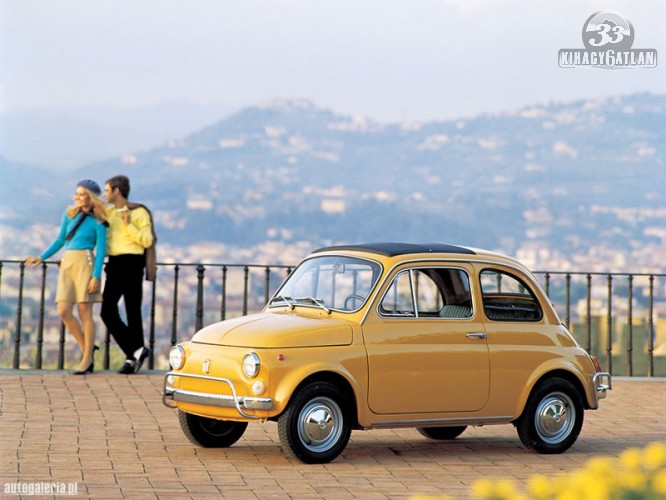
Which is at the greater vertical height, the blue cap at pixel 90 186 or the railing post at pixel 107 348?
the blue cap at pixel 90 186

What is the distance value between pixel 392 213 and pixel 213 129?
45.1ft

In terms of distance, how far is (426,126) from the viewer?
76.5 m

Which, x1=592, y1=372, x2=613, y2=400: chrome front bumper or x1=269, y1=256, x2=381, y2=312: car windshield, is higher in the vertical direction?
A: x1=269, y1=256, x2=381, y2=312: car windshield

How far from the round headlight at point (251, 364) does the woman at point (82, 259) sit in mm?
5237

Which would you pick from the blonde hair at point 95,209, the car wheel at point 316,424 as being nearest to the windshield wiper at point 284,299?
the car wheel at point 316,424

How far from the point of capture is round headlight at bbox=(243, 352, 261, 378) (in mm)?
7781

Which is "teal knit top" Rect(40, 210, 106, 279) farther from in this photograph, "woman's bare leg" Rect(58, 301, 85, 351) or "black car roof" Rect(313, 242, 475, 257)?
"black car roof" Rect(313, 242, 475, 257)

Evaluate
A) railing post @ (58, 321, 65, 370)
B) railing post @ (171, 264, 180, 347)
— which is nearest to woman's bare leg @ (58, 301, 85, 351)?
railing post @ (58, 321, 65, 370)

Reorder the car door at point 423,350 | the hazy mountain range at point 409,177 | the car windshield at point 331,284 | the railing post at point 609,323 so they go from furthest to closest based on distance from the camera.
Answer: the hazy mountain range at point 409,177, the railing post at point 609,323, the car windshield at point 331,284, the car door at point 423,350

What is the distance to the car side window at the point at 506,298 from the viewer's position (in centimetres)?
884

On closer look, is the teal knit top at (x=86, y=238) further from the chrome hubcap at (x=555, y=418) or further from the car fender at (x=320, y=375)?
the chrome hubcap at (x=555, y=418)

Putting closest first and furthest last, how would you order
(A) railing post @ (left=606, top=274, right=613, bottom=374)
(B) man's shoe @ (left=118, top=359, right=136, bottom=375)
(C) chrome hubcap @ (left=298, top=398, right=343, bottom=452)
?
(C) chrome hubcap @ (left=298, top=398, right=343, bottom=452)
(B) man's shoe @ (left=118, top=359, right=136, bottom=375)
(A) railing post @ (left=606, top=274, right=613, bottom=374)

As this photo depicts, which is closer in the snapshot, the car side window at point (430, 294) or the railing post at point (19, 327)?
the car side window at point (430, 294)

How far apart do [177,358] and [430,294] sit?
195 cm
